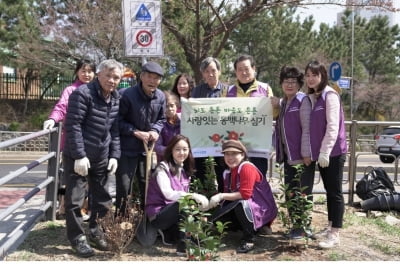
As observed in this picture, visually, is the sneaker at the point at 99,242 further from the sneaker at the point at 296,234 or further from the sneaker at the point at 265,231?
the sneaker at the point at 296,234

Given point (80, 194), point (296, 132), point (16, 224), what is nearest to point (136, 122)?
point (80, 194)

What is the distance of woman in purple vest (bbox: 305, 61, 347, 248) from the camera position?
4266 millimetres

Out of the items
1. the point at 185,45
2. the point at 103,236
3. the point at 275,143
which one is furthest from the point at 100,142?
the point at 185,45

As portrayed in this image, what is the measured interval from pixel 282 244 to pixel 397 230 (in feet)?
5.29

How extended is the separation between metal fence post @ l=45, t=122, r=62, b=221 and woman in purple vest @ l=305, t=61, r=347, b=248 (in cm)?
262

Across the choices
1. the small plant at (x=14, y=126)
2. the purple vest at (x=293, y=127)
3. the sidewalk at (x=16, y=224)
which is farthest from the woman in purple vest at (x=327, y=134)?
the small plant at (x=14, y=126)

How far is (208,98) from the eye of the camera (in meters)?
4.96

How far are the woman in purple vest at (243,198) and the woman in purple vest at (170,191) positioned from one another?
0.25m

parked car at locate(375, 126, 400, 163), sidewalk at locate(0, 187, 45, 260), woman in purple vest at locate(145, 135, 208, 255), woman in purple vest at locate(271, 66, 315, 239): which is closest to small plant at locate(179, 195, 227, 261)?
woman in purple vest at locate(145, 135, 208, 255)

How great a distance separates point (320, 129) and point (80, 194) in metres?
2.26

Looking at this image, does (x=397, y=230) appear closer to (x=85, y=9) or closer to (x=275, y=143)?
(x=275, y=143)

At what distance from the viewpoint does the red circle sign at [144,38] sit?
18.4 feet

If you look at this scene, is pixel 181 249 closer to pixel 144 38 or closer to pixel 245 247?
pixel 245 247

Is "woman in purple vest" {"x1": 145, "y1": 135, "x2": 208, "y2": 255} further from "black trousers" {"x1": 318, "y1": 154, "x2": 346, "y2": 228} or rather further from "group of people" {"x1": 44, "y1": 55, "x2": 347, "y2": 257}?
"black trousers" {"x1": 318, "y1": 154, "x2": 346, "y2": 228}
